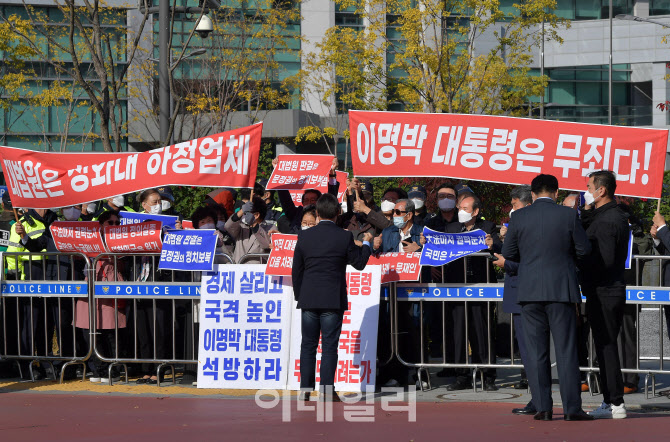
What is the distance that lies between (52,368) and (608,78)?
166 ft

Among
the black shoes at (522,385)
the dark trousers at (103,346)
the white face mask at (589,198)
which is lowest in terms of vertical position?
the black shoes at (522,385)

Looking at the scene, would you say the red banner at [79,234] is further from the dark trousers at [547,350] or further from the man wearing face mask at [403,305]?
the dark trousers at [547,350]

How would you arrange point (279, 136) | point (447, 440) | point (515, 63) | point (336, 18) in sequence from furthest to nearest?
point (336, 18) < point (279, 136) < point (515, 63) < point (447, 440)

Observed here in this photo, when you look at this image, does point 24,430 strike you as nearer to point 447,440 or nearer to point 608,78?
point 447,440

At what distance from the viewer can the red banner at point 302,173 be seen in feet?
38.8

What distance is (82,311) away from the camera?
39.5 ft

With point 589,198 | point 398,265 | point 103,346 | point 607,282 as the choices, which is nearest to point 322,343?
point 398,265

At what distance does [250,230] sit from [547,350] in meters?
4.31

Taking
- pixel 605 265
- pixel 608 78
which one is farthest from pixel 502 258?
pixel 608 78

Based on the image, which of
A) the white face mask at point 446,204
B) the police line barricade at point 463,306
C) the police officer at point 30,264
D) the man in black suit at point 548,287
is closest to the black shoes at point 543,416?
the man in black suit at point 548,287

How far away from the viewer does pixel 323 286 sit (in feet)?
32.5

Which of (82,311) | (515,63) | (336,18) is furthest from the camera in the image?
(336,18)

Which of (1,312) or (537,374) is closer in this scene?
(537,374)

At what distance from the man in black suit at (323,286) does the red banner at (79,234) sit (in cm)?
300
